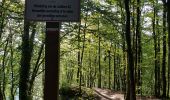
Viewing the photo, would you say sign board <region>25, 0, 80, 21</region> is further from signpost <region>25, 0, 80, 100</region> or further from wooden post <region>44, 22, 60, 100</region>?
wooden post <region>44, 22, 60, 100</region>

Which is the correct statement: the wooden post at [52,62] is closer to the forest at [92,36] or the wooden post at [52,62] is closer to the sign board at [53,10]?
the sign board at [53,10]

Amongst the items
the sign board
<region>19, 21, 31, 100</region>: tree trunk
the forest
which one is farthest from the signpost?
<region>19, 21, 31, 100</region>: tree trunk

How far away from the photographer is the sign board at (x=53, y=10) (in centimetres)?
477

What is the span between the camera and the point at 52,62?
4938mm

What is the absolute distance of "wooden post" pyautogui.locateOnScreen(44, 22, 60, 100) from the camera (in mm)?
4906

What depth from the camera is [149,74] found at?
157ft

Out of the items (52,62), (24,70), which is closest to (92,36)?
(24,70)

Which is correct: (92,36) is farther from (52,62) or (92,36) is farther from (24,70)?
(52,62)

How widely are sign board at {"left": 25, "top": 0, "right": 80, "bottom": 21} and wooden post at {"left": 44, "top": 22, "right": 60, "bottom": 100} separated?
20 cm

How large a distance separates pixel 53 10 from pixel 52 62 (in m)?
0.78

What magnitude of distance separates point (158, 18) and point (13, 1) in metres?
14.5

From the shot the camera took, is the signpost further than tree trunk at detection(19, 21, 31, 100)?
No

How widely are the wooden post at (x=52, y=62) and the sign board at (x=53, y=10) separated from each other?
20 centimetres

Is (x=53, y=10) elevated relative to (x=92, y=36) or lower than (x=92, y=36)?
lower
